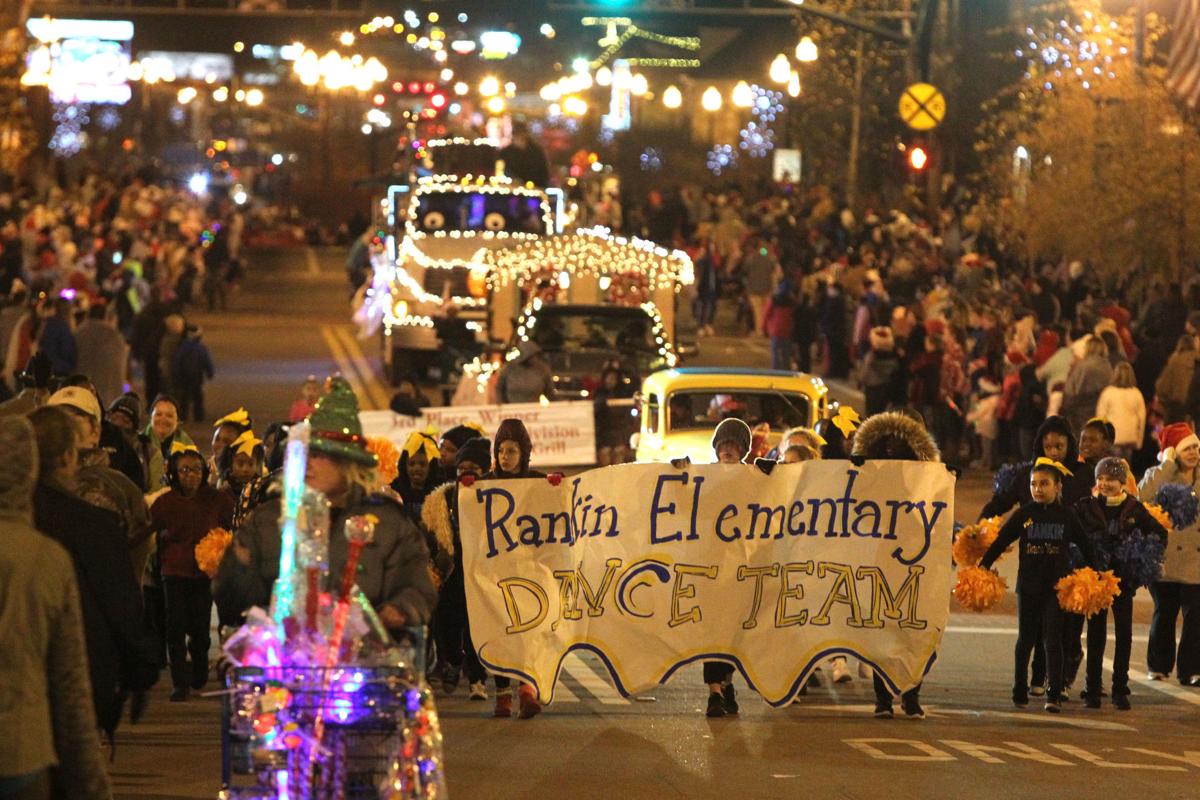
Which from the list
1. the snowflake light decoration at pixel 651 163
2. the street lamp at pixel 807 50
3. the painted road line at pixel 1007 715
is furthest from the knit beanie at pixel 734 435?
the snowflake light decoration at pixel 651 163

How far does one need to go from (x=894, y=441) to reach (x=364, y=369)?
2171cm

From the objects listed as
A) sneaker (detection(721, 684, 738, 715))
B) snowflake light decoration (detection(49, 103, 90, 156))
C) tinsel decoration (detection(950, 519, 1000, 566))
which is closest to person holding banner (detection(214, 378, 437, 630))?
sneaker (detection(721, 684, 738, 715))

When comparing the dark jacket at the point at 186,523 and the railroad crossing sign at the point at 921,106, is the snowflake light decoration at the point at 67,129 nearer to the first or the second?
the railroad crossing sign at the point at 921,106

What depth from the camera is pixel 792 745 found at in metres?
11.1

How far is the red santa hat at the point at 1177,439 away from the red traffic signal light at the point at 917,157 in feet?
55.0

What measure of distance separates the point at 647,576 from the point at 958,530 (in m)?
2.29

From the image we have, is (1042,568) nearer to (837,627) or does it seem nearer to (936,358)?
(837,627)

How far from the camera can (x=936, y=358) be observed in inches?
975

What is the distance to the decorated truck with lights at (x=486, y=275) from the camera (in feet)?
92.8

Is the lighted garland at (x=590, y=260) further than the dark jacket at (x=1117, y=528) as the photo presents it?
Yes

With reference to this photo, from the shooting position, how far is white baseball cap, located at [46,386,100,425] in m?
12.1

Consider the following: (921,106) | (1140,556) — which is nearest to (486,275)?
(921,106)

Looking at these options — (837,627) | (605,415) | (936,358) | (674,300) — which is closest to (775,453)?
(837,627)

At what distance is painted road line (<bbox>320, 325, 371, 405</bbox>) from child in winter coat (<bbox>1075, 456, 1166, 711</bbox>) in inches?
655
